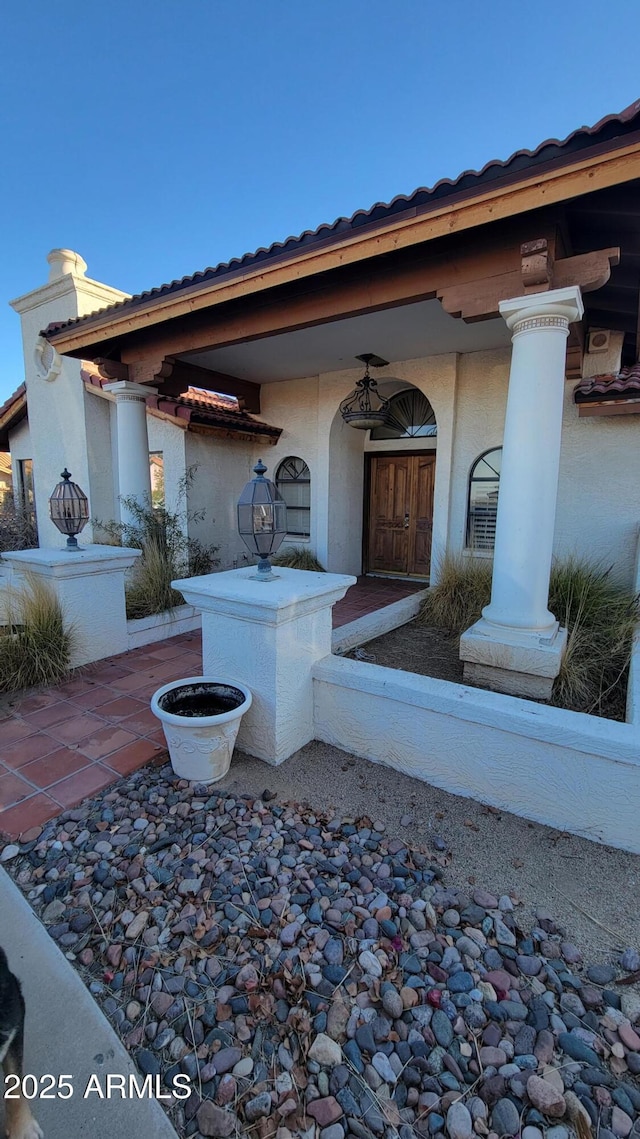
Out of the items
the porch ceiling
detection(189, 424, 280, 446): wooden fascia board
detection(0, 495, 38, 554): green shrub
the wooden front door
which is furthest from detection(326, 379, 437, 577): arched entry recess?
detection(0, 495, 38, 554): green shrub

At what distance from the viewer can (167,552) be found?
5.84m

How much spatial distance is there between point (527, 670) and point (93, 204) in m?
10.7

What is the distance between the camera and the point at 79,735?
305 cm

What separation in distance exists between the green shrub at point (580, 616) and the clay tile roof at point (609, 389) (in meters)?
1.73

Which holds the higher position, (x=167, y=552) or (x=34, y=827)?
(x=167, y=552)

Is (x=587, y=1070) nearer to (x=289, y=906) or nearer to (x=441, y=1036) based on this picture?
(x=441, y=1036)

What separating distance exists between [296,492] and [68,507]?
4546mm

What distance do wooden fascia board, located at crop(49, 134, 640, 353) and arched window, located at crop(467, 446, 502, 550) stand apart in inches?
137

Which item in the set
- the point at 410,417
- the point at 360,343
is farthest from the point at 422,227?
the point at 410,417

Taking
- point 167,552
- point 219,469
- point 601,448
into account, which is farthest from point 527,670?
point 219,469

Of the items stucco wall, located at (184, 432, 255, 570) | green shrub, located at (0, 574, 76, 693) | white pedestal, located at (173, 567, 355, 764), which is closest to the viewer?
white pedestal, located at (173, 567, 355, 764)

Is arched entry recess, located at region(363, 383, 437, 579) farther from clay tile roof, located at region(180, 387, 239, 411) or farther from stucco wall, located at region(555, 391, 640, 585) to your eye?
clay tile roof, located at region(180, 387, 239, 411)

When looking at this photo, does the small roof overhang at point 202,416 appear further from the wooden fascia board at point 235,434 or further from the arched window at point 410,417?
the arched window at point 410,417

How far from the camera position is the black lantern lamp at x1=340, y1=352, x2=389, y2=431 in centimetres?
650
